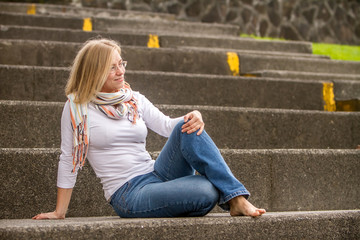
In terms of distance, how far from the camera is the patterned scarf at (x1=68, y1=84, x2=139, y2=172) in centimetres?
240

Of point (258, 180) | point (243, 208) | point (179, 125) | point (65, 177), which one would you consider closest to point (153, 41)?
point (258, 180)

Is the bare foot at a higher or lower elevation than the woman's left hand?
lower

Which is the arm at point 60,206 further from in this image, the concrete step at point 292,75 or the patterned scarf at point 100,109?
the concrete step at point 292,75

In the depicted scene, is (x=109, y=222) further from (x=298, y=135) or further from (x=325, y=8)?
(x=325, y=8)

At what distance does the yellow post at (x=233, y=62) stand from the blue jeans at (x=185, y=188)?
248cm

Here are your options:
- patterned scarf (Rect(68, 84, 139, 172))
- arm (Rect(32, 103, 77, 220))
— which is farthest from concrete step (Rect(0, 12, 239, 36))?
arm (Rect(32, 103, 77, 220))

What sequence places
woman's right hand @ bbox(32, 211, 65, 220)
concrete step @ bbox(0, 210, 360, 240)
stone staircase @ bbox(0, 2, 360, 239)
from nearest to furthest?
concrete step @ bbox(0, 210, 360, 240) → stone staircase @ bbox(0, 2, 360, 239) → woman's right hand @ bbox(32, 211, 65, 220)

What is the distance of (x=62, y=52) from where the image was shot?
14.1ft

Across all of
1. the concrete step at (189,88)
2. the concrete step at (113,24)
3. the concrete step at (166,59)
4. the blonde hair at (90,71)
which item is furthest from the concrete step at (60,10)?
the blonde hair at (90,71)

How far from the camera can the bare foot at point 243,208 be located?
87.3 inches

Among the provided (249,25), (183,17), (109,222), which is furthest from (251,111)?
(249,25)

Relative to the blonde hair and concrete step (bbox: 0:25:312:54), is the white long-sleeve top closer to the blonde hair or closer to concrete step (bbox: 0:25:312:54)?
the blonde hair

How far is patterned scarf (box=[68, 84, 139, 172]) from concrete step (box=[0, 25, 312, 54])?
8.35ft

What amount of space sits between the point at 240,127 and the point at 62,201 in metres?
1.49
